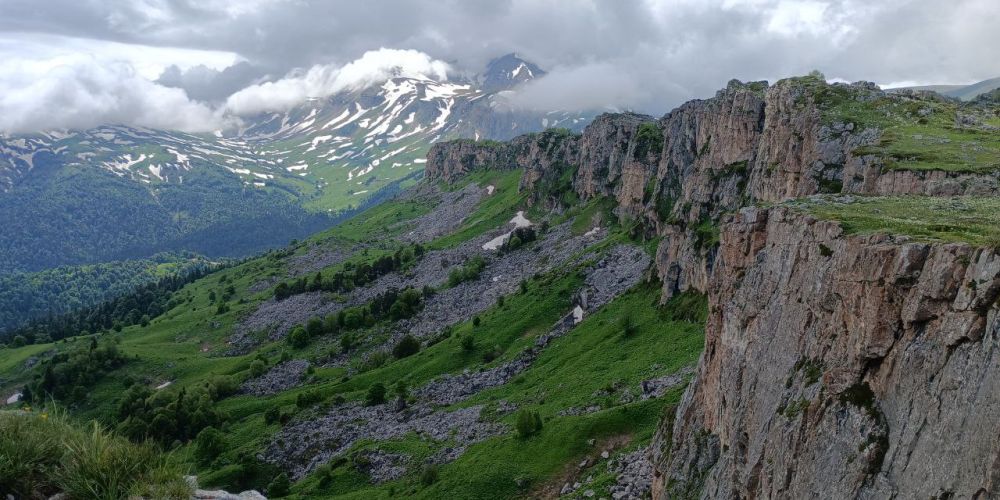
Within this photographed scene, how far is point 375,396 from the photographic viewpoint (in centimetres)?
9769

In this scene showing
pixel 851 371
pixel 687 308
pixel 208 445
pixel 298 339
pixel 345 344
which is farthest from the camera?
pixel 298 339

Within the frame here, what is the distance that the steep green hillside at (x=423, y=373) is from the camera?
201 ft

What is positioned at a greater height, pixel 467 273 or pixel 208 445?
pixel 467 273

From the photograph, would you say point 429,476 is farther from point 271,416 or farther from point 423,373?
point 271,416

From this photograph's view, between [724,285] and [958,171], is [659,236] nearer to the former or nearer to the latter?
[958,171]

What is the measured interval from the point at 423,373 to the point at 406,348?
16593 millimetres

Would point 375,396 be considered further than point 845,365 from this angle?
Yes

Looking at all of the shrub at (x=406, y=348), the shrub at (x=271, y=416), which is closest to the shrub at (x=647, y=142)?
the shrub at (x=406, y=348)

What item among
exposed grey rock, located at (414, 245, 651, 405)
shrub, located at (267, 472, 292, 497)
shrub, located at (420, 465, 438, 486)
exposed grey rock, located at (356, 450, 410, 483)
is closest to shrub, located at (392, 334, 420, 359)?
exposed grey rock, located at (414, 245, 651, 405)

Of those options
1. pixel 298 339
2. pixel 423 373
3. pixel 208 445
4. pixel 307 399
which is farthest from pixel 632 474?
pixel 298 339

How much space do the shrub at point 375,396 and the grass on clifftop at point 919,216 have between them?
251ft

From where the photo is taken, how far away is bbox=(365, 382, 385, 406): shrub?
97.6 metres

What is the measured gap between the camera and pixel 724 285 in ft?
123

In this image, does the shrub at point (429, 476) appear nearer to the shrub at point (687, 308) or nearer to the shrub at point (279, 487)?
the shrub at point (279, 487)
